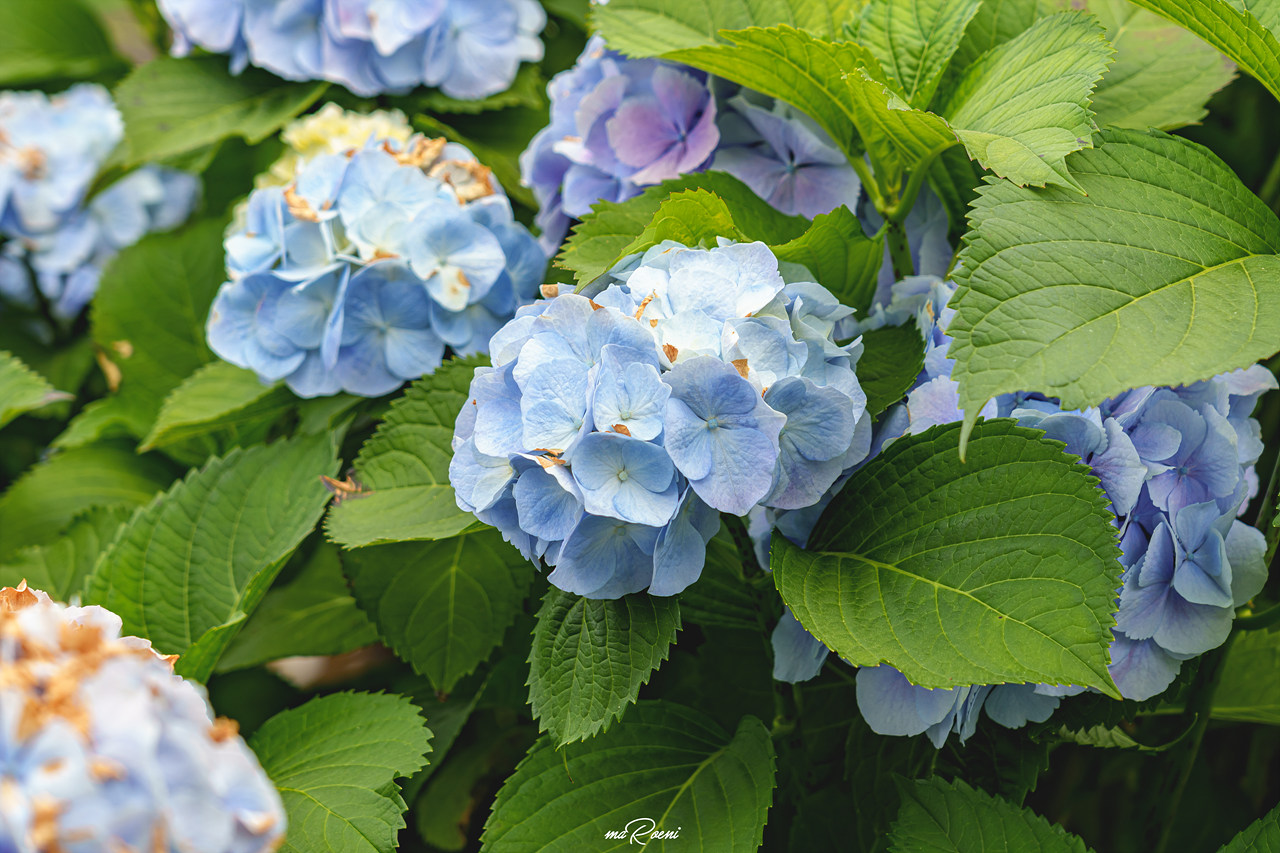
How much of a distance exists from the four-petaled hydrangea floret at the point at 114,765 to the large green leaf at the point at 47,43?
1.18 m

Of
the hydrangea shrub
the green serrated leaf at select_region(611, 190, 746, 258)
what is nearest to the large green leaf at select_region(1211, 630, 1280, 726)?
the hydrangea shrub

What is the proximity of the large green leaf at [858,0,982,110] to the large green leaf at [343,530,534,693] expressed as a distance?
0.45 m

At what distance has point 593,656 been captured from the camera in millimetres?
548

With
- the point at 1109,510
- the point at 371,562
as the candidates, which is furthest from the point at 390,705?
the point at 1109,510

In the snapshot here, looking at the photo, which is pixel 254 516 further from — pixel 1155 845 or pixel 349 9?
pixel 1155 845

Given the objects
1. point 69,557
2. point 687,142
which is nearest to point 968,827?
point 687,142

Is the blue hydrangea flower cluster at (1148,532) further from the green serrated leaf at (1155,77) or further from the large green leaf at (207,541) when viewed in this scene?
the large green leaf at (207,541)

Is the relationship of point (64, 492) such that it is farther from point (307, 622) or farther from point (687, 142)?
point (687, 142)

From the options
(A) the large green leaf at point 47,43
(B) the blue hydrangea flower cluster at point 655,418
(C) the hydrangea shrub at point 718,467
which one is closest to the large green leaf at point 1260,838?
(C) the hydrangea shrub at point 718,467

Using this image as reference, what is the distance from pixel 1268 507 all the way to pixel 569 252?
51cm

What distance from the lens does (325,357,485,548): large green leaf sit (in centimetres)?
62

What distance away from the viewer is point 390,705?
2.21 ft

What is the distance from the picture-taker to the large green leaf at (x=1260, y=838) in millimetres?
591

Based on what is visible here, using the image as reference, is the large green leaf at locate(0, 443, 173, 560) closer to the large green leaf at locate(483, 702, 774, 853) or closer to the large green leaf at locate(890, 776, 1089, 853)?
the large green leaf at locate(483, 702, 774, 853)
